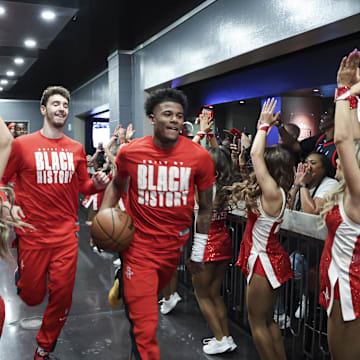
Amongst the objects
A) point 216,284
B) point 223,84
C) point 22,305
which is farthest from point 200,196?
point 223,84

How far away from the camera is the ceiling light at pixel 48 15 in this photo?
6578mm

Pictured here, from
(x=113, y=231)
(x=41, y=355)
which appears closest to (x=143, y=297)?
(x=113, y=231)

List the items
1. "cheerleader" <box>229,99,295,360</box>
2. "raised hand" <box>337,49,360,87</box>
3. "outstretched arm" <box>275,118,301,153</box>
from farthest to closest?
"outstretched arm" <box>275,118,301,153</box> → "cheerleader" <box>229,99,295,360</box> → "raised hand" <box>337,49,360,87</box>

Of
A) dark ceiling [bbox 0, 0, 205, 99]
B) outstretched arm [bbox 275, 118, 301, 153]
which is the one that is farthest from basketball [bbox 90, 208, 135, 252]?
dark ceiling [bbox 0, 0, 205, 99]

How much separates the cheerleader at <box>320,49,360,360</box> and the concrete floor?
4.71 feet

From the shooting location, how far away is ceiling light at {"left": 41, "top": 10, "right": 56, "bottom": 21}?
6.58 m

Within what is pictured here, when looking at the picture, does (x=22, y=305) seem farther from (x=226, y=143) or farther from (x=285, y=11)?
(x=285, y=11)

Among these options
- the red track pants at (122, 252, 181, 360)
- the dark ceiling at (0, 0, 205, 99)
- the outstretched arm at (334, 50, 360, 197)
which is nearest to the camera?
the outstretched arm at (334, 50, 360, 197)

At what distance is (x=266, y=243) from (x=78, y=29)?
615cm

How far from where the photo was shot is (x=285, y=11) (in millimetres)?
4223

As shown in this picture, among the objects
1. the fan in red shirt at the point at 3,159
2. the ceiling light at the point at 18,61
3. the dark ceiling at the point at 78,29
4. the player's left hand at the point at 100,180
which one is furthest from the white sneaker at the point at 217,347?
the ceiling light at the point at 18,61

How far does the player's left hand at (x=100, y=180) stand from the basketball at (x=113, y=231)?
0.76 meters

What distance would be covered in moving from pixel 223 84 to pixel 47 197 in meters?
6.31

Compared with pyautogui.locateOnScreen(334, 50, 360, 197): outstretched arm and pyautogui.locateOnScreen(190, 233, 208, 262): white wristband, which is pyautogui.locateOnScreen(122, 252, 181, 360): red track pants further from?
pyautogui.locateOnScreen(334, 50, 360, 197): outstretched arm
